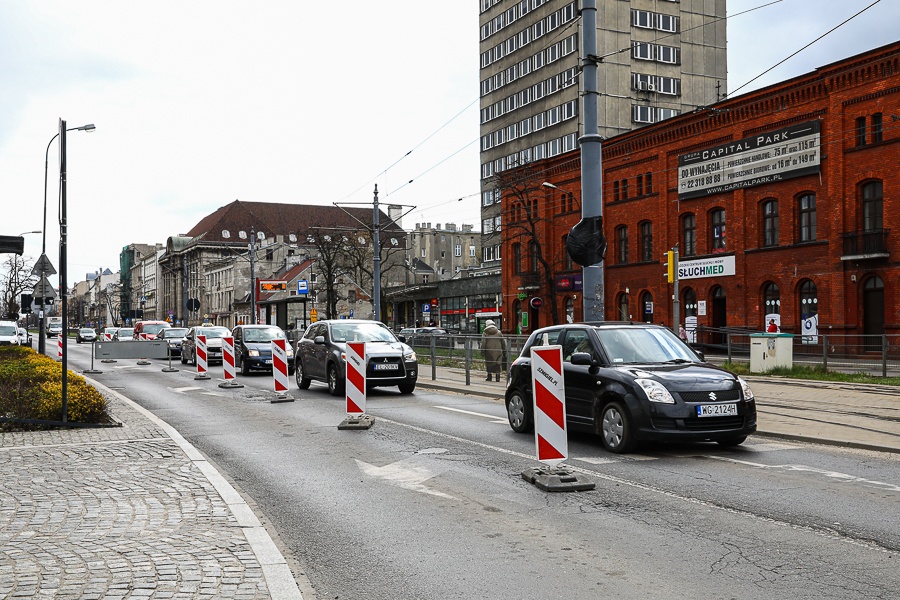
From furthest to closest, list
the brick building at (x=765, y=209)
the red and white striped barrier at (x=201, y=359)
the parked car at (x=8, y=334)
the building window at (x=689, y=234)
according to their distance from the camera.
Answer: the parked car at (x=8, y=334), the building window at (x=689, y=234), the brick building at (x=765, y=209), the red and white striped barrier at (x=201, y=359)

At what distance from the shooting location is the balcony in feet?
111

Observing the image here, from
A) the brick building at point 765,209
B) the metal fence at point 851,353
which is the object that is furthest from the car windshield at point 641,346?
the brick building at point 765,209

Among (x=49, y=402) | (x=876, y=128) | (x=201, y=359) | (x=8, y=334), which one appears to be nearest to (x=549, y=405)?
(x=49, y=402)

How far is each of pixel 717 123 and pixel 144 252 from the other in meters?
148

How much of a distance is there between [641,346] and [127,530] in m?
6.86

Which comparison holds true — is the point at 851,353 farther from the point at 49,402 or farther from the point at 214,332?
the point at 214,332

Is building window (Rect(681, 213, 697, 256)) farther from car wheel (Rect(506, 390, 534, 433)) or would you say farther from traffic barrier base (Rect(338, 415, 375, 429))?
car wheel (Rect(506, 390, 534, 433))

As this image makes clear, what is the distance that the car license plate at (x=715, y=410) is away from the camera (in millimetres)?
10266

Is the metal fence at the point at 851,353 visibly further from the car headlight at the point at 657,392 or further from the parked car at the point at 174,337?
the parked car at the point at 174,337


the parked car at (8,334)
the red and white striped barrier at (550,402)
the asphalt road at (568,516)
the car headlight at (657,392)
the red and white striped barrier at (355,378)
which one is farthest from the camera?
the parked car at (8,334)

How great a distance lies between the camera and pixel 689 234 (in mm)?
44406

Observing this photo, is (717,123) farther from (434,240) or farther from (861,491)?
(434,240)

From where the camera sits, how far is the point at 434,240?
406 feet

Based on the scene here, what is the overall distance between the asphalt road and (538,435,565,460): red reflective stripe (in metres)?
0.34
